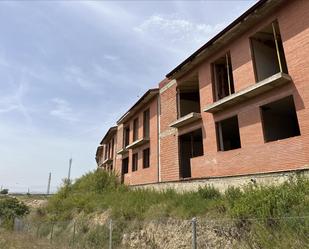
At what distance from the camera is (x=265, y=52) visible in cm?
1293

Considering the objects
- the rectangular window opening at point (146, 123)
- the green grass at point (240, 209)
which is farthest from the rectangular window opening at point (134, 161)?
the green grass at point (240, 209)

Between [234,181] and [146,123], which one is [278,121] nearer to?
[234,181]

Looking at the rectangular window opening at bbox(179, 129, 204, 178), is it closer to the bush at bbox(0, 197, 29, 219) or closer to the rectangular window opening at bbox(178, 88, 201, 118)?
the rectangular window opening at bbox(178, 88, 201, 118)

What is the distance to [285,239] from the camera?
21.1 feet

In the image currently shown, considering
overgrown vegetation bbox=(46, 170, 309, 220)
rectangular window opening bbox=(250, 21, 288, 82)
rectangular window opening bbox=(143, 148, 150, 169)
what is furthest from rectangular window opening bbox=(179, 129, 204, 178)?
rectangular window opening bbox=(250, 21, 288, 82)

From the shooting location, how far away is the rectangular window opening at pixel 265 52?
12219 mm

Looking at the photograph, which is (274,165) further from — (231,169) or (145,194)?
(145,194)

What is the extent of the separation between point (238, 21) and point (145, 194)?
10232 mm

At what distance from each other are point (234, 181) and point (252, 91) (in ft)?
12.5

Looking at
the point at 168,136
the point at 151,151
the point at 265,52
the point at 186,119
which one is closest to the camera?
the point at 265,52

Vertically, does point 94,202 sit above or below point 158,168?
below

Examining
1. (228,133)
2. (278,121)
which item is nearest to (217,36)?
(278,121)

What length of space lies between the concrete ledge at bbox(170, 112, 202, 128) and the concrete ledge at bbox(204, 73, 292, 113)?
1135mm

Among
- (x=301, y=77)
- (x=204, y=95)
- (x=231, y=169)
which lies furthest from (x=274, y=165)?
(x=204, y=95)
